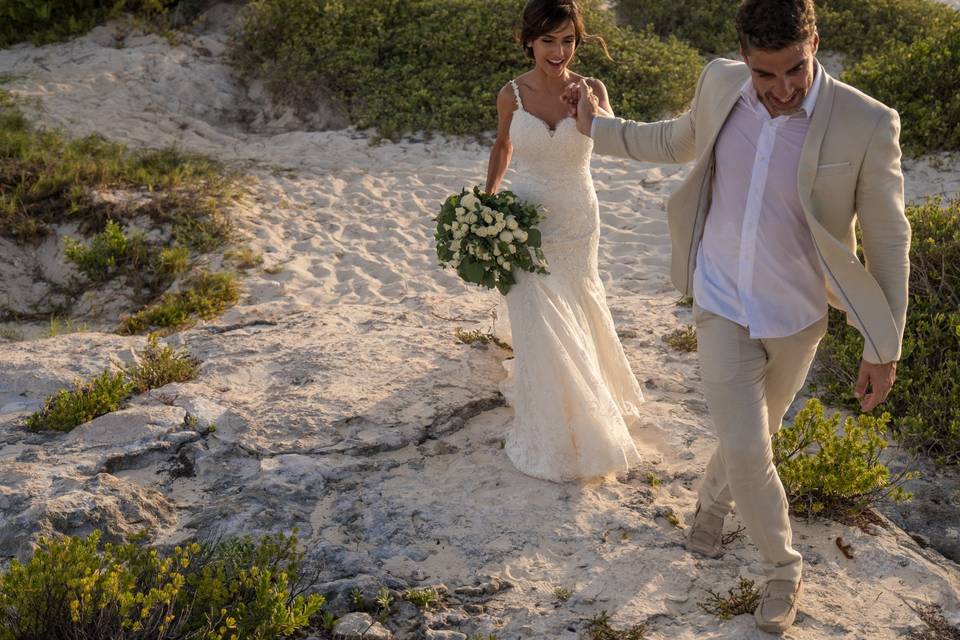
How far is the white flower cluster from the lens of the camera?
496 cm

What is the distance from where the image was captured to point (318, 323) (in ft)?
22.6

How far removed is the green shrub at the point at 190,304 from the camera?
7.23m

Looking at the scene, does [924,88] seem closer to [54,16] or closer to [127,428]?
[127,428]

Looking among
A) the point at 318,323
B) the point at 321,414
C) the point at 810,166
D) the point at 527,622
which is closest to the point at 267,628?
the point at 527,622

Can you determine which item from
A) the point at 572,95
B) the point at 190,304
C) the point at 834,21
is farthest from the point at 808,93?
the point at 834,21

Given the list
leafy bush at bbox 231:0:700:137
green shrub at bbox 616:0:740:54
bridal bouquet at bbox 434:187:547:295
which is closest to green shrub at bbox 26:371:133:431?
bridal bouquet at bbox 434:187:547:295

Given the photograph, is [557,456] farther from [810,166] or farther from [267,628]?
[810,166]

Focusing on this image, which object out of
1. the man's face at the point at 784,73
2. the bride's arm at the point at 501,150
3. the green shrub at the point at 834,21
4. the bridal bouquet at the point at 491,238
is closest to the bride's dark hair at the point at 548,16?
the bride's arm at the point at 501,150

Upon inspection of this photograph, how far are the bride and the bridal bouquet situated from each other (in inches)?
4.8

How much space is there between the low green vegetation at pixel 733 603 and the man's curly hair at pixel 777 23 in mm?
2250

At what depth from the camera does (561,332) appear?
5.11 meters

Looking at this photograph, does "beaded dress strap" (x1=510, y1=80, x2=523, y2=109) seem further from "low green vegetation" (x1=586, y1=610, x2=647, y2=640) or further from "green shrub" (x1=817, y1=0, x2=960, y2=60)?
"green shrub" (x1=817, y1=0, x2=960, y2=60)

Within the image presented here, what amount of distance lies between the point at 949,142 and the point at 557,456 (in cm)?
679

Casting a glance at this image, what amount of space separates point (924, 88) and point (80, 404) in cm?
872
